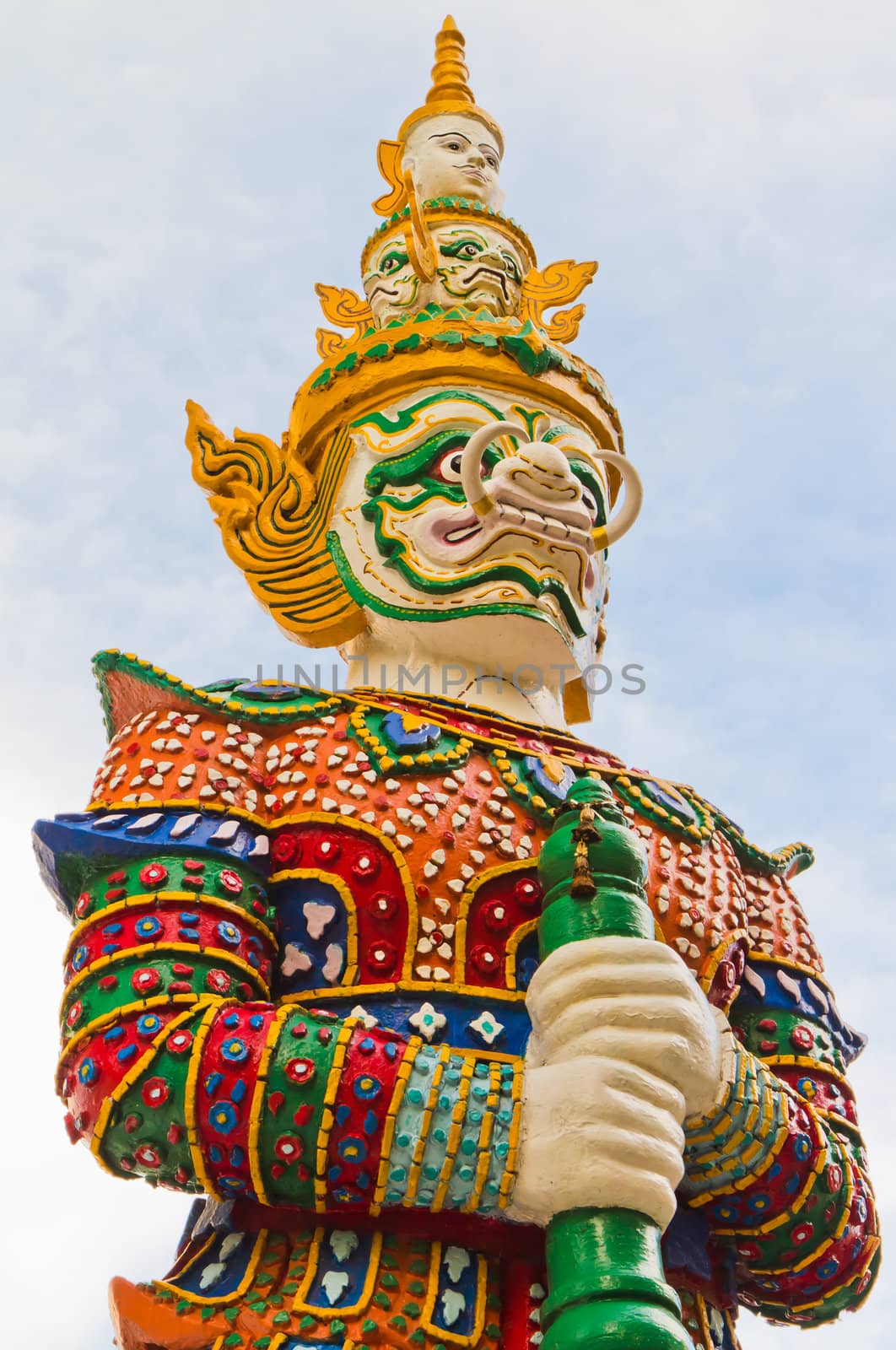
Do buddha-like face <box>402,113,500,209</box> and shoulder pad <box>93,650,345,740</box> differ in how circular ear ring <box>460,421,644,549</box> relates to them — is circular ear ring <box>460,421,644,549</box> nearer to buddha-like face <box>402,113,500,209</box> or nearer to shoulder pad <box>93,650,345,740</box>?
shoulder pad <box>93,650,345,740</box>

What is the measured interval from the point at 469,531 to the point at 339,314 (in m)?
1.71

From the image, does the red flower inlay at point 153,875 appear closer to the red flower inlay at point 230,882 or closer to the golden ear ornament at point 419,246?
the red flower inlay at point 230,882

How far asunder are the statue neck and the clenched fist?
1.37m

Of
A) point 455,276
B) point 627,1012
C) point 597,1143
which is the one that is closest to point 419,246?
point 455,276

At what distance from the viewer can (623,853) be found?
10.7ft

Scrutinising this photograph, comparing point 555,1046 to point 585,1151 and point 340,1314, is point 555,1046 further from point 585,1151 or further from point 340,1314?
point 340,1314

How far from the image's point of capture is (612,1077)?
2869mm

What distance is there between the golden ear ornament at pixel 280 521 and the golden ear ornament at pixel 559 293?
111cm

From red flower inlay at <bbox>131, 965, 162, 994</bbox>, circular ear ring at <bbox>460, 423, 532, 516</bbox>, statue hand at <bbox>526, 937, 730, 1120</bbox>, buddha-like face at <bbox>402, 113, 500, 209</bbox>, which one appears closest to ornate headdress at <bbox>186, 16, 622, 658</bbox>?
circular ear ring at <bbox>460, 423, 532, 516</bbox>

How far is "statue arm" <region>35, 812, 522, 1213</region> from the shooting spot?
9.53 ft

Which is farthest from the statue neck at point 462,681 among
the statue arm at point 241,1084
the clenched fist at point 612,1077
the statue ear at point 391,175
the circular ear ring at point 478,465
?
the statue ear at point 391,175

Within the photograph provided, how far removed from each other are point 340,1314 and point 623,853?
3.57ft

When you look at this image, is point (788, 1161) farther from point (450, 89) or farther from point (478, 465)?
point (450, 89)

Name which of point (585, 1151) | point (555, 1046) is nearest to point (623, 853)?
point (555, 1046)
